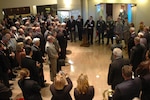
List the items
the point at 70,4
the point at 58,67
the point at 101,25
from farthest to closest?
the point at 70,4 < the point at 101,25 < the point at 58,67

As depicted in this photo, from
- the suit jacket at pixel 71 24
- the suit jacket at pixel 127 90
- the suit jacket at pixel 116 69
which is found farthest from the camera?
the suit jacket at pixel 71 24

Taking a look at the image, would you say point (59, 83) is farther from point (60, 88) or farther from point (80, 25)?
point (80, 25)

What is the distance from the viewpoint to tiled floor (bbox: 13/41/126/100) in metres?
6.95

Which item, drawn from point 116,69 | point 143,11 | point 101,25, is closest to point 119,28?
point 101,25

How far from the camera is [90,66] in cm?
883

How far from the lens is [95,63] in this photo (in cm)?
915

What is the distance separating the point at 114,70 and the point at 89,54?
528cm

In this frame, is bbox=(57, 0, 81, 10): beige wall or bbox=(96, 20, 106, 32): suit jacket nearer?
bbox=(96, 20, 106, 32): suit jacket

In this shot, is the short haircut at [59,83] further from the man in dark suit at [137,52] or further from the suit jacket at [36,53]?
the man in dark suit at [137,52]

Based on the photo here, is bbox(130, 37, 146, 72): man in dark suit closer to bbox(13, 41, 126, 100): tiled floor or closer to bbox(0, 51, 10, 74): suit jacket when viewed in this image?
bbox(13, 41, 126, 100): tiled floor

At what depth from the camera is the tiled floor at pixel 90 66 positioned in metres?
6.95

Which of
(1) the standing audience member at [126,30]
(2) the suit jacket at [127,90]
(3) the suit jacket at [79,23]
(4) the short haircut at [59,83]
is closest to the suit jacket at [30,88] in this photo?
(4) the short haircut at [59,83]

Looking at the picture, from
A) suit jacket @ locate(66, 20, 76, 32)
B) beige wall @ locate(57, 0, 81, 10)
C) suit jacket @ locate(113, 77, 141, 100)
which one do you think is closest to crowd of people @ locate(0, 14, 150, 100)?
suit jacket @ locate(113, 77, 141, 100)

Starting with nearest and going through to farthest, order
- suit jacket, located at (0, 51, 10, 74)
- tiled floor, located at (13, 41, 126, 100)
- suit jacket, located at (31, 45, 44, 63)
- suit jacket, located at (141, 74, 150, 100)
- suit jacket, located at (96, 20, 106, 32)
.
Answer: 1. suit jacket, located at (141, 74, 150, 100)
2. suit jacket, located at (0, 51, 10, 74)
3. suit jacket, located at (31, 45, 44, 63)
4. tiled floor, located at (13, 41, 126, 100)
5. suit jacket, located at (96, 20, 106, 32)
